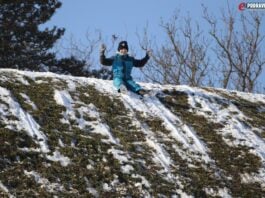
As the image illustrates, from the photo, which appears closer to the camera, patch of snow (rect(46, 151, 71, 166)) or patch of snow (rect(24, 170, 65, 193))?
patch of snow (rect(24, 170, 65, 193))

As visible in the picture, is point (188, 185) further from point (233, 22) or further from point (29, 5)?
point (233, 22)

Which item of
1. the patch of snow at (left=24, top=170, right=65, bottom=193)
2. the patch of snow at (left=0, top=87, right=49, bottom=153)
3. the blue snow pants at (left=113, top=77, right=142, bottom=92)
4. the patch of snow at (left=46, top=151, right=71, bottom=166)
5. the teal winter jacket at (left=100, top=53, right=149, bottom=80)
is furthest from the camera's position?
the teal winter jacket at (left=100, top=53, right=149, bottom=80)

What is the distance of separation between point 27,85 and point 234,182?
380cm

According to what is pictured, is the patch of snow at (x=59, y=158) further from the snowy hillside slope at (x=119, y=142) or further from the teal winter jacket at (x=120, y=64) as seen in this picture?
the teal winter jacket at (x=120, y=64)

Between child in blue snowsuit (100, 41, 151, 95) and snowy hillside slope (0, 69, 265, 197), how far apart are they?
256mm

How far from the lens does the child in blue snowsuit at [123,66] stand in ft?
28.3

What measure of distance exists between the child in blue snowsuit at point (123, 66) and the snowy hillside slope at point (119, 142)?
26 cm

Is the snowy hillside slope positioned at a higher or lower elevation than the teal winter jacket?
lower

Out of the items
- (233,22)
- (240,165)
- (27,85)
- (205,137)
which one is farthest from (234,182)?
(233,22)

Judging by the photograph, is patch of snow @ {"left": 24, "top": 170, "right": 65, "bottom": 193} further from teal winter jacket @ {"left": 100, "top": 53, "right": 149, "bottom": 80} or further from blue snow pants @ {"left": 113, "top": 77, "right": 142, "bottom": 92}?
teal winter jacket @ {"left": 100, "top": 53, "right": 149, "bottom": 80}

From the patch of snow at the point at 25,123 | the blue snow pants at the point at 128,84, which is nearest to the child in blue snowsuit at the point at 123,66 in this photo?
the blue snow pants at the point at 128,84

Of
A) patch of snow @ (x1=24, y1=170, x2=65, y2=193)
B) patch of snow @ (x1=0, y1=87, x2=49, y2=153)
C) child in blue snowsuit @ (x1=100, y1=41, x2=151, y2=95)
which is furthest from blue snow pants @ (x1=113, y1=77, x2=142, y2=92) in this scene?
patch of snow @ (x1=24, y1=170, x2=65, y2=193)

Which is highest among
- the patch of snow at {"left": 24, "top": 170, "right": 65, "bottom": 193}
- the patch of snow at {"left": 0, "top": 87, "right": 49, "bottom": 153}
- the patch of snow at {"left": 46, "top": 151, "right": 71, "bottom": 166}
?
the patch of snow at {"left": 0, "top": 87, "right": 49, "bottom": 153}

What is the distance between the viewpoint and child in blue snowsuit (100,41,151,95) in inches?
340
